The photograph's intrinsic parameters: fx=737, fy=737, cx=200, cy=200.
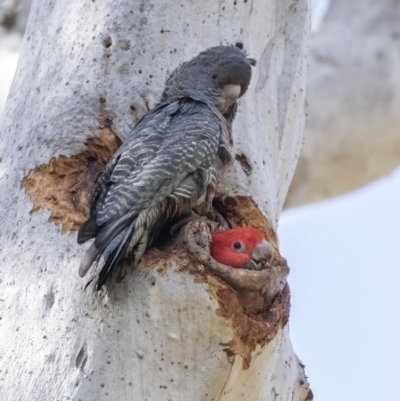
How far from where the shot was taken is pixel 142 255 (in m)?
2.82

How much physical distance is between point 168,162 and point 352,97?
12.7ft

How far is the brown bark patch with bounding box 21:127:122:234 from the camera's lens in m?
3.09

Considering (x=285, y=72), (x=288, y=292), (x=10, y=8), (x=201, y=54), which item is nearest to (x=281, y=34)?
(x=285, y=72)

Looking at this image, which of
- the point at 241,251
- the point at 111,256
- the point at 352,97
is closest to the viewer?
the point at 111,256

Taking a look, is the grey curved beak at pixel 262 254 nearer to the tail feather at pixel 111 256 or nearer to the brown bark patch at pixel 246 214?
the brown bark patch at pixel 246 214

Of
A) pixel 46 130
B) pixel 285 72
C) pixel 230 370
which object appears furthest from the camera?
pixel 285 72

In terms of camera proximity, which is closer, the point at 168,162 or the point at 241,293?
the point at 241,293

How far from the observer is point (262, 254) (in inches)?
119

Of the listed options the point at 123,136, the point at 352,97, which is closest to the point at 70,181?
the point at 123,136

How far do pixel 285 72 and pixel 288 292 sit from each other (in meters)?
1.56

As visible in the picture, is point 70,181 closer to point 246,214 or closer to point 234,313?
point 246,214

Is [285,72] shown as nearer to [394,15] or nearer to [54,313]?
[54,313]

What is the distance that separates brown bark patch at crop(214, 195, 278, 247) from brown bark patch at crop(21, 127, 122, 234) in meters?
0.60

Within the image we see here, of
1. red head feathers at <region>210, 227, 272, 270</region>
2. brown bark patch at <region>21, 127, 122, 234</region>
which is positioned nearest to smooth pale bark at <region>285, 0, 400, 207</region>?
brown bark patch at <region>21, 127, 122, 234</region>
